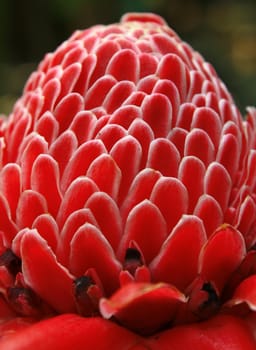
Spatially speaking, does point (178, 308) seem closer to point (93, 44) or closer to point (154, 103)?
point (154, 103)

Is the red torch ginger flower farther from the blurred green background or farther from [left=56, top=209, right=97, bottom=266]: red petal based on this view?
the blurred green background

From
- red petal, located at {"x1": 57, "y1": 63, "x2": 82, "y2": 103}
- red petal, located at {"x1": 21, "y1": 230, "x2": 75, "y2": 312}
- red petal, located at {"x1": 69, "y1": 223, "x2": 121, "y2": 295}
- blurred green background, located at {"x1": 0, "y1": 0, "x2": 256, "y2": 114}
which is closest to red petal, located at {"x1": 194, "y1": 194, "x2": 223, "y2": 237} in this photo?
red petal, located at {"x1": 69, "y1": 223, "x2": 121, "y2": 295}

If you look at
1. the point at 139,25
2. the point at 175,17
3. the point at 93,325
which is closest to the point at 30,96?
the point at 139,25

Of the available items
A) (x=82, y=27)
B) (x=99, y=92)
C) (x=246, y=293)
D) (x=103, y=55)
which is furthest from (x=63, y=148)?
(x=82, y=27)

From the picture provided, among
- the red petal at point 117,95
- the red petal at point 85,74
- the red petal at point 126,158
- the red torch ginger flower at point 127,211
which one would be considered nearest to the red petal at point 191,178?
the red torch ginger flower at point 127,211

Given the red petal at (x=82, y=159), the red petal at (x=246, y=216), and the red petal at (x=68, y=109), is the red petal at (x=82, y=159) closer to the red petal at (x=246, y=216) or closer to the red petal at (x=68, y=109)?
the red petal at (x=68, y=109)
